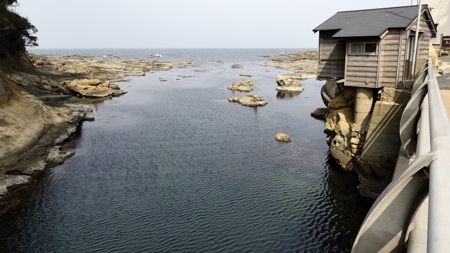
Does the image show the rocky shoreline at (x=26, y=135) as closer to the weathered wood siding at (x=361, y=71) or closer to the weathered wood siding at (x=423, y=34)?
the weathered wood siding at (x=361, y=71)

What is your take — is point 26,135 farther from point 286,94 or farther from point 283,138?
point 286,94

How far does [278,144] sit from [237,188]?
437 inches

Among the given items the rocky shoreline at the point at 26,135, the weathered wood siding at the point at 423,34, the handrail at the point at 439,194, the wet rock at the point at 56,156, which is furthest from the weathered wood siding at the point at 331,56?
the rocky shoreline at the point at 26,135

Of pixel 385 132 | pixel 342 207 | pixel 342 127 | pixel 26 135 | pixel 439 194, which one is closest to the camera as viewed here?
pixel 439 194

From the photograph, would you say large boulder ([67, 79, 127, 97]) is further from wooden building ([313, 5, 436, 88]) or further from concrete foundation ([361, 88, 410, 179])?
concrete foundation ([361, 88, 410, 179])

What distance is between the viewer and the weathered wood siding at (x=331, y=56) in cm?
2702

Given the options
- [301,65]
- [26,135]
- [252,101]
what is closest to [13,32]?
[26,135]

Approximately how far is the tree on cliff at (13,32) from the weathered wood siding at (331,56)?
49.3 meters

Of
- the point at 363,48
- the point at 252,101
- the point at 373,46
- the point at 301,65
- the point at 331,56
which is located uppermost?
the point at 301,65

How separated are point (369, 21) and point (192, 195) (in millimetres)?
19973

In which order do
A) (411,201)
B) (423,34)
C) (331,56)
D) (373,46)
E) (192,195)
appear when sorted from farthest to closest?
(331,56) → (423,34) → (373,46) → (192,195) → (411,201)

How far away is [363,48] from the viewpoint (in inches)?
974

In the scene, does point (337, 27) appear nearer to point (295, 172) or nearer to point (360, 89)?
point (360, 89)

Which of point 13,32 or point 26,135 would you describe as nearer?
point 26,135
